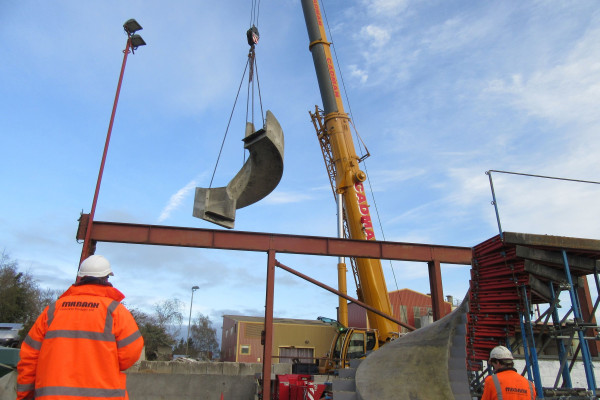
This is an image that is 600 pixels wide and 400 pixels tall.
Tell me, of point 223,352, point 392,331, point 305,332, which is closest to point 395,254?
point 392,331

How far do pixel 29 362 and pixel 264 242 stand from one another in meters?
10.0

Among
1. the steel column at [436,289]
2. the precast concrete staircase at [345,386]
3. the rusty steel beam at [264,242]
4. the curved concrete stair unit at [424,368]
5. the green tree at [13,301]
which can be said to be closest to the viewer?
the curved concrete stair unit at [424,368]

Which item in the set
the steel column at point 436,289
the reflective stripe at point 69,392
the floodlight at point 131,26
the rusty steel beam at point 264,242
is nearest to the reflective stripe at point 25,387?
the reflective stripe at point 69,392

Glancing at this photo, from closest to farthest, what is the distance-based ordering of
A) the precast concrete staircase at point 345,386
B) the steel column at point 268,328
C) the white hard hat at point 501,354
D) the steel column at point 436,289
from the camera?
1. the white hard hat at point 501,354
2. the precast concrete staircase at point 345,386
3. the steel column at point 268,328
4. the steel column at point 436,289

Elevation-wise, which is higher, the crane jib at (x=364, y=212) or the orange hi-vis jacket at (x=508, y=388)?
the crane jib at (x=364, y=212)

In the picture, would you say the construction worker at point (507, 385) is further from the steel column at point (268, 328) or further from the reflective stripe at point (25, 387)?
the steel column at point (268, 328)

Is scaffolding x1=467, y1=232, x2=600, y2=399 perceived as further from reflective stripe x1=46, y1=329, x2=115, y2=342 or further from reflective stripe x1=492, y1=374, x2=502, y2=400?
reflective stripe x1=46, y1=329, x2=115, y2=342

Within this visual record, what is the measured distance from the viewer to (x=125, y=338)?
282cm

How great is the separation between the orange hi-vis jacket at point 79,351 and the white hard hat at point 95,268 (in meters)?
0.17

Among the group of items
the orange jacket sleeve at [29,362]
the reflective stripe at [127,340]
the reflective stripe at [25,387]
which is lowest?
the reflective stripe at [25,387]

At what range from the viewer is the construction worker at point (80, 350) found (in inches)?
104

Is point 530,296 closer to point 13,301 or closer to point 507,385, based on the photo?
point 507,385

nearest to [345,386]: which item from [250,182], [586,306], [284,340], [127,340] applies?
[250,182]

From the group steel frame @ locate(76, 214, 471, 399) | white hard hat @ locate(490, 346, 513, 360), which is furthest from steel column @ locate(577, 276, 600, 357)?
white hard hat @ locate(490, 346, 513, 360)
